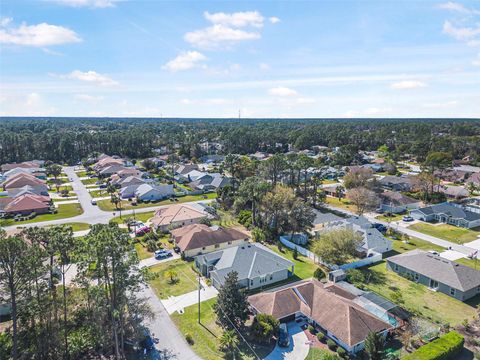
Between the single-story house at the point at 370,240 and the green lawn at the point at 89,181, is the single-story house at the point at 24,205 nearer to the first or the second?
the green lawn at the point at 89,181

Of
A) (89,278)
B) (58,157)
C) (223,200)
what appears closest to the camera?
(89,278)

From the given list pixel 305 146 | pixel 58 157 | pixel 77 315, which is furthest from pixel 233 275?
pixel 305 146

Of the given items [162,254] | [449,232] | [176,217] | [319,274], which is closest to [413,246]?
[449,232]

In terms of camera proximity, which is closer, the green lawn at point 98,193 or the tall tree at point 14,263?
the tall tree at point 14,263

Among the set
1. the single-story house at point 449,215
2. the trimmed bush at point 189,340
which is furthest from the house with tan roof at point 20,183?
the single-story house at point 449,215

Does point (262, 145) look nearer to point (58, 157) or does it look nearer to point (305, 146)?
point (305, 146)

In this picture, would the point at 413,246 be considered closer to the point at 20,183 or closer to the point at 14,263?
the point at 14,263
